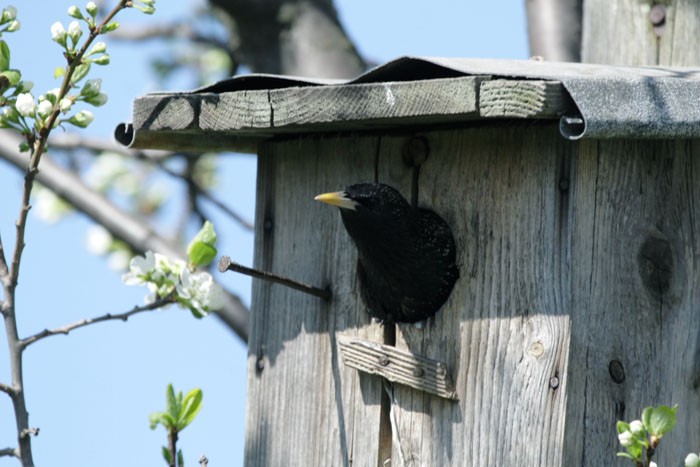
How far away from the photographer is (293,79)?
2.84 meters

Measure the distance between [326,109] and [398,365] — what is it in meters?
0.61

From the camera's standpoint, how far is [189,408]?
230 cm

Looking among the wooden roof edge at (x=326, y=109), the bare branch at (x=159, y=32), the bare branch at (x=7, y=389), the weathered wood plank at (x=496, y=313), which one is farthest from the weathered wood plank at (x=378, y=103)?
the bare branch at (x=159, y=32)

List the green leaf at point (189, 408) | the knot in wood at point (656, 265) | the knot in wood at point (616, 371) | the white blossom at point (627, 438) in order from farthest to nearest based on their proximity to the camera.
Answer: the knot in wood at point (656, 265) → the knot in wood at point (616, 371) → the green leaf at point (189, 408) → the white blossom at point (627, 438)

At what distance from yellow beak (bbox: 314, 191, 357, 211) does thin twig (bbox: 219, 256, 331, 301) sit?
0.26m

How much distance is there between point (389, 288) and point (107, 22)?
2.94 ft

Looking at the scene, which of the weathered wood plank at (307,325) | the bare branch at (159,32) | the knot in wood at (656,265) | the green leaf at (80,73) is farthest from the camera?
the bare branch at (159,32)

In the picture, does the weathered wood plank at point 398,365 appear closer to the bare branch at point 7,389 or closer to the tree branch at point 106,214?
the bare branch at point 7,389

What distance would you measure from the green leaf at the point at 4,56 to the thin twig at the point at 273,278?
626 millimetres

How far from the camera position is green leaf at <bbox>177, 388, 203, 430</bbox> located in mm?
2281

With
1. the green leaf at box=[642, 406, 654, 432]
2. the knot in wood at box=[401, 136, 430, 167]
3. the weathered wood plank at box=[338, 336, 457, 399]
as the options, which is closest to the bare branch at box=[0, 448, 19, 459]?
the weathered wood plank at box=[338, 336, 457, 399]

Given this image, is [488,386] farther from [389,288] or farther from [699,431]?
[699,431]

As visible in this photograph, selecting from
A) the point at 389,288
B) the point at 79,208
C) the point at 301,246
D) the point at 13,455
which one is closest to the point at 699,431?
the point at 389,288

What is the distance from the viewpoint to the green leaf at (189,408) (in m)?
2.28
